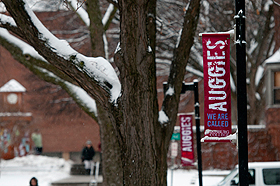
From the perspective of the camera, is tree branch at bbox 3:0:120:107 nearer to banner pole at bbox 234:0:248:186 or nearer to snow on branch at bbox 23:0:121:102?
snow on branch at bbox 23:0:121:102

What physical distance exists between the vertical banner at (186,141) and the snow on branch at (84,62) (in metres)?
6.50

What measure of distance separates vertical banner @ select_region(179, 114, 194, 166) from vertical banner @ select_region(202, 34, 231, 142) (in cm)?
614

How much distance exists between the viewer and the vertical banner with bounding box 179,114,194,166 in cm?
1269

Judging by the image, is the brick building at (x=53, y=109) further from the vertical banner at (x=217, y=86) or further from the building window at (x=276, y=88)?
the vertical banner at (x=217, y=86)

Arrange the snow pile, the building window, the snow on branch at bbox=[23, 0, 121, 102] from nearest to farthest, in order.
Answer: the snow on branch at bbox=[23, 0, 121, 102] → the snow pile → the building window

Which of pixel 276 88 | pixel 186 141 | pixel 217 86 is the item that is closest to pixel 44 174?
pixel 186 141

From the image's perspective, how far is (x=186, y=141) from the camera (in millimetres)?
12805

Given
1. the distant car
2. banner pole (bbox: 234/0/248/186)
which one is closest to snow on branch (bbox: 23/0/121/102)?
banner pole (bbox: 234/0/248/186)

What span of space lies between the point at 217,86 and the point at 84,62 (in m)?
1.97

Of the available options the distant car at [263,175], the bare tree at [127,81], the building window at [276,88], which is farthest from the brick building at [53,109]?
the bare tree at [127,81]

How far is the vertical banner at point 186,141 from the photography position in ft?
41.6

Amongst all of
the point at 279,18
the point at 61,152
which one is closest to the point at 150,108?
the point at 279,18

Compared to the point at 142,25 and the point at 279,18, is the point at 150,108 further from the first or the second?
the point at 279,18

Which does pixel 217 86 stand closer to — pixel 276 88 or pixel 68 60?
pixel 68 60
